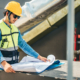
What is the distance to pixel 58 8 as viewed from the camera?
3.10m

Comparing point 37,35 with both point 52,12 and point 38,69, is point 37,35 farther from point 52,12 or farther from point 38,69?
point 38,69

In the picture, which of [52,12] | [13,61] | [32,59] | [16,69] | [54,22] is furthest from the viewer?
[52,12]

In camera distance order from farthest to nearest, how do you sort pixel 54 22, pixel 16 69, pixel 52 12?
pixel 52 12 → pixel 54 22 → pixel 16 69

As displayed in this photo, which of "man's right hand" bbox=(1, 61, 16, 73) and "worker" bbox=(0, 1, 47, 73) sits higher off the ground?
"worker" bbox=(0, 1, 47, 73)

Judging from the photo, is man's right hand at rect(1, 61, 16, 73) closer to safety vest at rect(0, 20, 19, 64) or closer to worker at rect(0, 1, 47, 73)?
worker at rect(0, 1, 47, 73)

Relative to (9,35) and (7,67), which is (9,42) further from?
(7,67)

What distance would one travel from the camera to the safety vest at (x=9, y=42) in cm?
139

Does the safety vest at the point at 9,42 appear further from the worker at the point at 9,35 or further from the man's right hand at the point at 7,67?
the man's right hand at the point at 7,67

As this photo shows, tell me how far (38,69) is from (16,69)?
20 centimetres

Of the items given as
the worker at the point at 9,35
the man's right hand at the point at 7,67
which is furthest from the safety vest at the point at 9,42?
the man's right hand at the point at 7,67

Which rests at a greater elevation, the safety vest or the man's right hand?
the safety vest

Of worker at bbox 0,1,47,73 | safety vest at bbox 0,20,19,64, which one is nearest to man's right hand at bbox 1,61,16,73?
worker at bbox 0,1,47,73

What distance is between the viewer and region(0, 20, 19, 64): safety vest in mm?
1386

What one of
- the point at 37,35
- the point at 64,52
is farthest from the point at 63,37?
the point at 37,35
